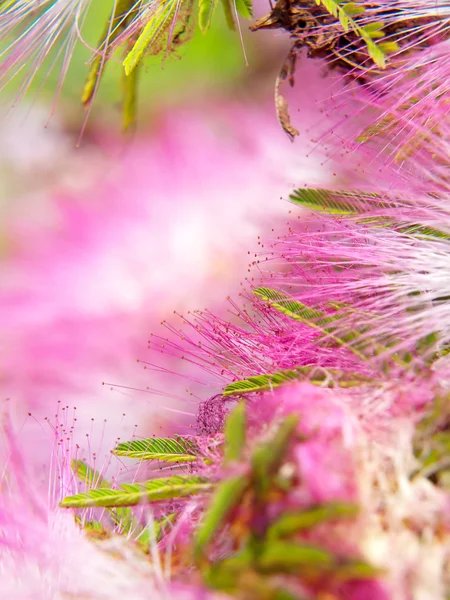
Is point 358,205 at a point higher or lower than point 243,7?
lower

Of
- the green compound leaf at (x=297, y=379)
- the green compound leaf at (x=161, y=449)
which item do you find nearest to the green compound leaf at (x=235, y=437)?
the green compound leaf at (x=297, y=379)

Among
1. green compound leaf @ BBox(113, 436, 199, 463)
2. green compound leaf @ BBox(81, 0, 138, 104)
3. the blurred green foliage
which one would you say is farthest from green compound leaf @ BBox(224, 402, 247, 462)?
the blurred green foliage

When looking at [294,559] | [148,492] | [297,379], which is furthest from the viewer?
[297,379]

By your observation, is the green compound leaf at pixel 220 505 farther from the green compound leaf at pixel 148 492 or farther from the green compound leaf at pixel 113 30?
the green compound leaf at pixel 113 30

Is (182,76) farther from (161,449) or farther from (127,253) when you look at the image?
(161,449)

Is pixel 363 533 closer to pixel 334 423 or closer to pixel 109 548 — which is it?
pixel 334 423

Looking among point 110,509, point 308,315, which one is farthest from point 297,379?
point 110,509

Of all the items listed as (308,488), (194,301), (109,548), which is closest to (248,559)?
(308,488)

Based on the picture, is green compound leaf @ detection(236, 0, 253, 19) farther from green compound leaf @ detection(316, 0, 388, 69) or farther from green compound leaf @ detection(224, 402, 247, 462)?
green compound leaf @ detection(224, 402, 247, 462)

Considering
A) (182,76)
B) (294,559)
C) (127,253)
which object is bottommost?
(127,253)
